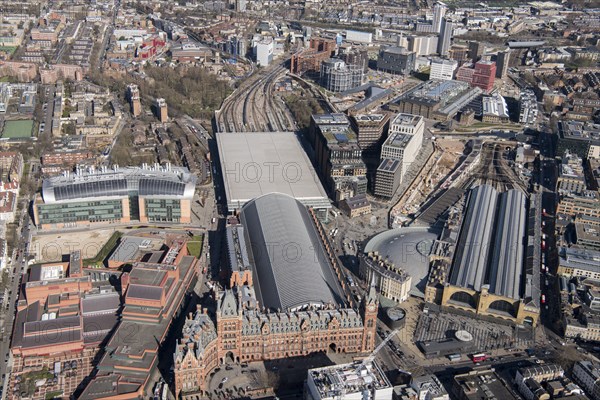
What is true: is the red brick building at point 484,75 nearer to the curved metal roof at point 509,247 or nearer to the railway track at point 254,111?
the railway track at point 254,111

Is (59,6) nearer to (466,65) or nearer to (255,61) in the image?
(255,61)

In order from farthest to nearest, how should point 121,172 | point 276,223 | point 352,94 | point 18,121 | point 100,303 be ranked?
point 352,94
point 18,121
point 121,172
point 276,223
point 100,303

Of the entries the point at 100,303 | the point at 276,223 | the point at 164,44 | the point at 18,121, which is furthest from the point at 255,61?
the point at 100,303

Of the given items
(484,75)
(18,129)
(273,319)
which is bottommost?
(273,319)

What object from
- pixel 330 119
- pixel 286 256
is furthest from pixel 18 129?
pixel 286 256

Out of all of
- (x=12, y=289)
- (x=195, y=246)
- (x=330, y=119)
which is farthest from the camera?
(x=330, y=119)

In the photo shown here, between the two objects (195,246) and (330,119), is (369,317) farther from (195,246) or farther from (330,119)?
(330,119)
